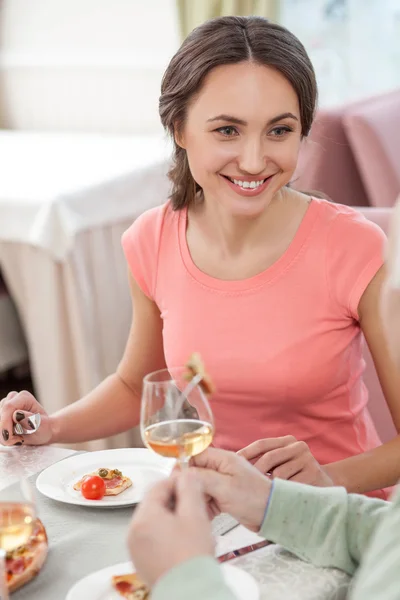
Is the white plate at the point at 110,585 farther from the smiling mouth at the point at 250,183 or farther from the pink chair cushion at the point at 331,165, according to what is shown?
the pink chair cushion at the point at 331,165

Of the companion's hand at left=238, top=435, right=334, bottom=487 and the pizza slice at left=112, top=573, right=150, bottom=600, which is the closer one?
the pizza slice at left=112, top=573, right=150, bottom=600

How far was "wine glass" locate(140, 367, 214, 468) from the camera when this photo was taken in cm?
114

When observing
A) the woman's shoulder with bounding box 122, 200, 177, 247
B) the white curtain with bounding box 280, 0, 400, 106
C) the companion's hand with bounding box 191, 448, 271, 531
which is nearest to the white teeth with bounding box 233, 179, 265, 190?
the woman's shoulder with bounding box 122, 200, 177, 247

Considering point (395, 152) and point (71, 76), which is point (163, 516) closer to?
point (395, 152)

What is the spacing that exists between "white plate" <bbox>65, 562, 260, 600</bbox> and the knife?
4 cm

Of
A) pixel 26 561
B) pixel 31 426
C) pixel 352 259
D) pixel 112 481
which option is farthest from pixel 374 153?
pixel 26 561

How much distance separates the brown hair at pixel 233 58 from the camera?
1590 millimetres

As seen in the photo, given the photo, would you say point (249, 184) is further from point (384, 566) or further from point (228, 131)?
point (384, 566)

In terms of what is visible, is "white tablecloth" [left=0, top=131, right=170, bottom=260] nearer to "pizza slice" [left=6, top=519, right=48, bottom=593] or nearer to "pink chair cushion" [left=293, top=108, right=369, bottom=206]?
"pink chair cushion" [left=293, top=108, right=369, bottom=206]

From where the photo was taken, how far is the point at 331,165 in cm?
296

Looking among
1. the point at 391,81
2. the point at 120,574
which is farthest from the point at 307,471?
the point at 391,81

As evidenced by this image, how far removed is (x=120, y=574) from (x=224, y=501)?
0.15 meters

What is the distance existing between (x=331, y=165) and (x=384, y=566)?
2.16 m

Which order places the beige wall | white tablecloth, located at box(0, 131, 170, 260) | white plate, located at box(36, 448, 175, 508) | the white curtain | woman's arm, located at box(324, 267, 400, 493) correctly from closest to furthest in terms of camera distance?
white plate, located at box(36, 448, 175, 508) < woman's arm, located at box(324, 267, 400, 493) < white tablecloth, located at box(0, 131, 170, 260) < the white curtain < the beige wall
